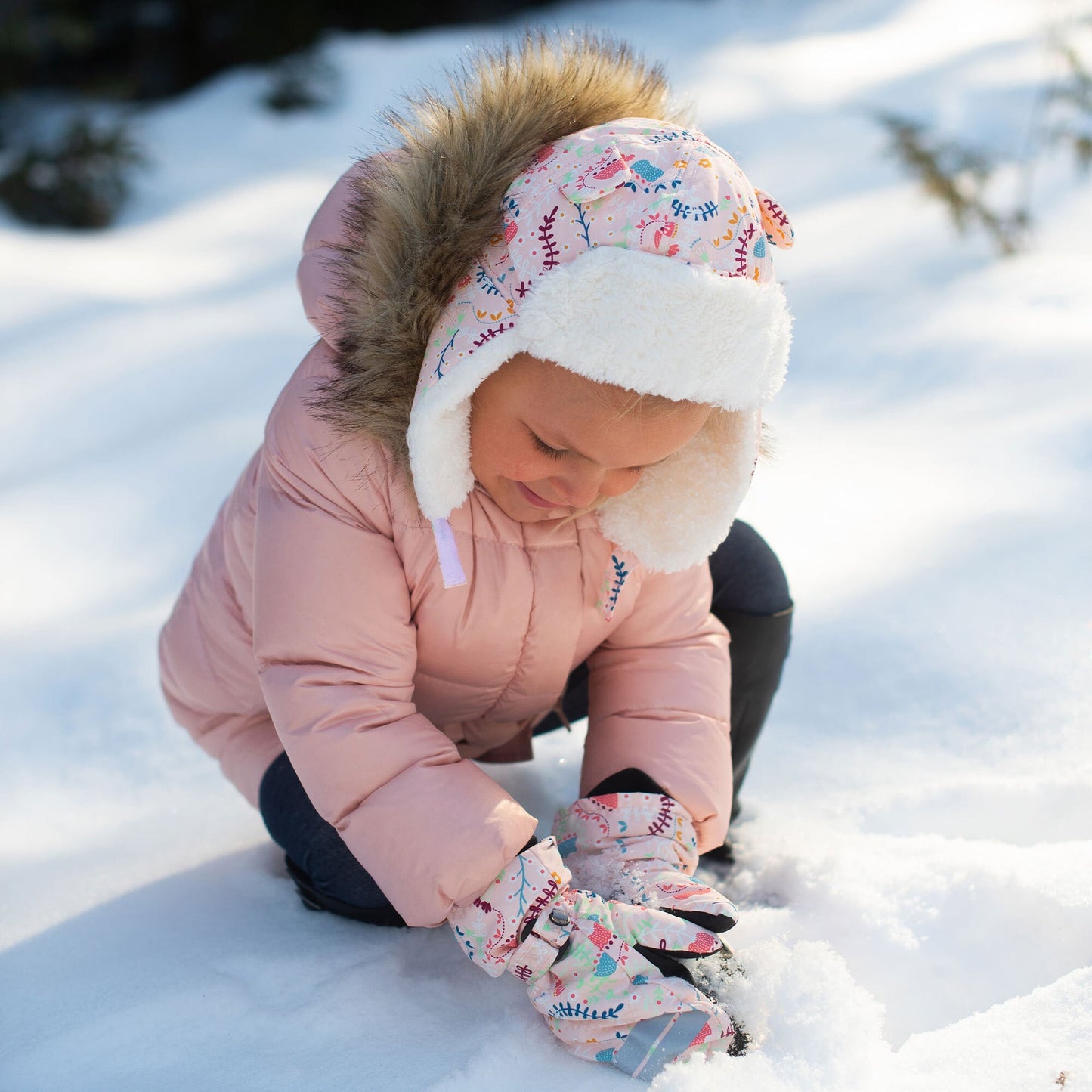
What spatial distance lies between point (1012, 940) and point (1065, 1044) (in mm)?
167

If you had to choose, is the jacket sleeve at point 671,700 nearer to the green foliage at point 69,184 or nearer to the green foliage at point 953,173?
the green foliage at point 953,173

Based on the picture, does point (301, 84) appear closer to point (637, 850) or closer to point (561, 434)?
point (561, 434)

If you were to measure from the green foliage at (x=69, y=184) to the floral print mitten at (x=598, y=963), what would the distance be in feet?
10.8

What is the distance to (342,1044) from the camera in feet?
3.38

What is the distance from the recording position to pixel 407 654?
112cm

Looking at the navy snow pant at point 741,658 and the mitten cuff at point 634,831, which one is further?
the navy snow pant at point 741,658

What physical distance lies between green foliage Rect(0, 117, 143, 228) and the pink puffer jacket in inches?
108

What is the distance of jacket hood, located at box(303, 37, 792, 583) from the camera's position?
941mm

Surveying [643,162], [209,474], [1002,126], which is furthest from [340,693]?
[1002,126]

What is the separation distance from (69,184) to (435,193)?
3.11 m

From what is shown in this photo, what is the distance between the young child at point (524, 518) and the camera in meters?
0.97

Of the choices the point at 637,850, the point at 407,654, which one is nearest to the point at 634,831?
the point at 637,850

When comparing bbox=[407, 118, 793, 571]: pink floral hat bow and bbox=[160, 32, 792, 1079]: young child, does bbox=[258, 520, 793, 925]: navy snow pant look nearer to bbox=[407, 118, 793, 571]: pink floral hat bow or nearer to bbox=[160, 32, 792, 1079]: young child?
bbox=[160, 32, 792, 1079]: young child

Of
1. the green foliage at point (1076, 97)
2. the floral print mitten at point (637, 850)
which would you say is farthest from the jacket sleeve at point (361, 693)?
the green foliage at point (1076, 97)
